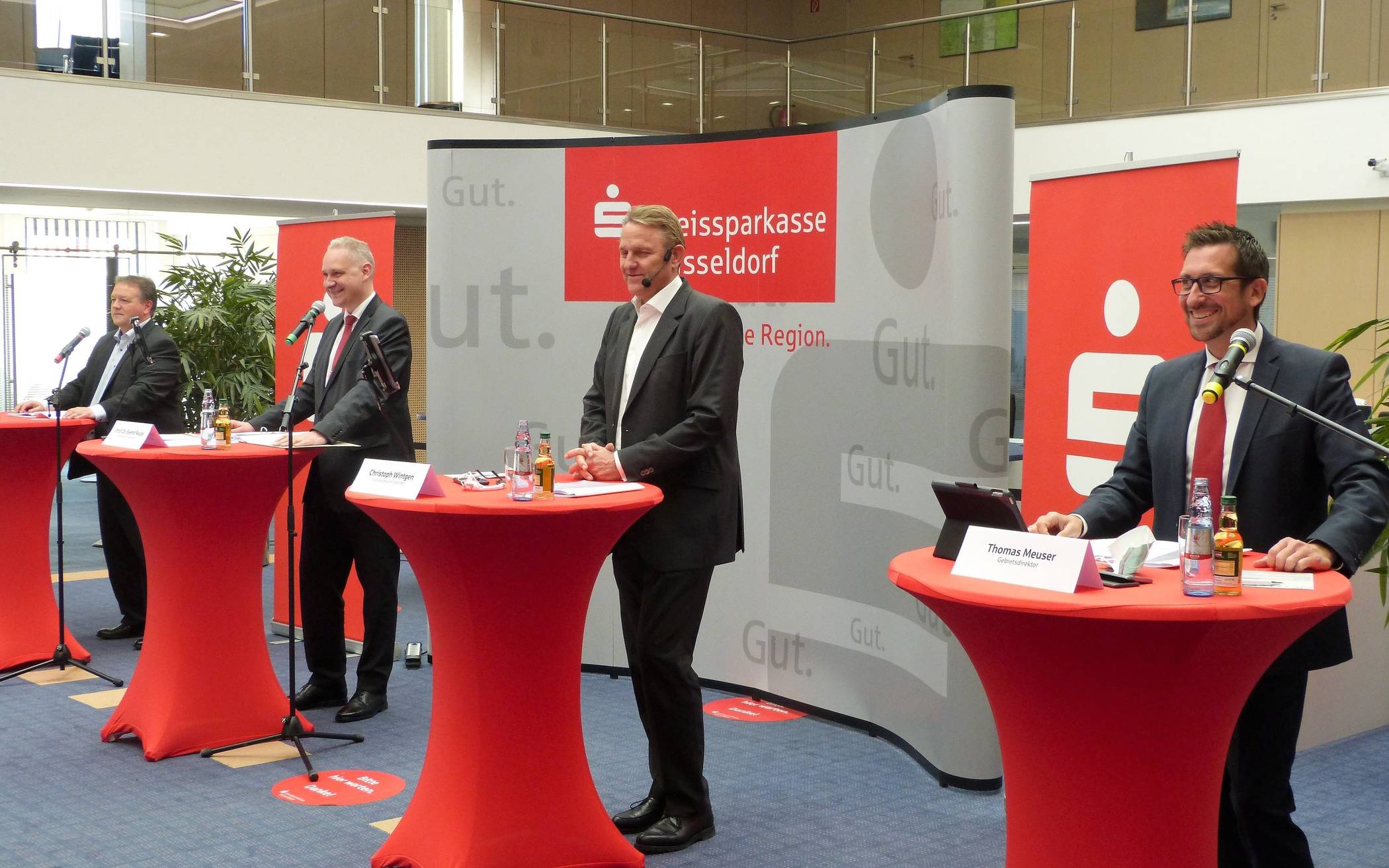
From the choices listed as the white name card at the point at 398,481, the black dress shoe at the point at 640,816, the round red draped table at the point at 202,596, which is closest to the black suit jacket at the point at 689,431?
the white name card at the point at 398,481

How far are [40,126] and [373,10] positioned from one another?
2999 mm

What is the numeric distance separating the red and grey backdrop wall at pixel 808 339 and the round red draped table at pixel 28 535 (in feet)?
Result: 5.27

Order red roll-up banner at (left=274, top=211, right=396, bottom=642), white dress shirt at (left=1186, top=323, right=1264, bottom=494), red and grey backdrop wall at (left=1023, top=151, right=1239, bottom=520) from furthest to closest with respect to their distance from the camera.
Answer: red roll-up banner at (left=274, top=211, right=396, bottom=642) → red and grey backdrop wall at (left=1023, top=151, right=1239, bottom=520) → white dress shirt at (left=1186, top=323, right=1264, bottom=494)

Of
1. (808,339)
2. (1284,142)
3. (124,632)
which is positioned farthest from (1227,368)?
(1284,142)

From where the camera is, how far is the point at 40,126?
8.97m

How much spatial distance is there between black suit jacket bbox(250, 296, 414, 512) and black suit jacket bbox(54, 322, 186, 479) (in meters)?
1.56

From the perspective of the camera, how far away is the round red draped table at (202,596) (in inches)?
161

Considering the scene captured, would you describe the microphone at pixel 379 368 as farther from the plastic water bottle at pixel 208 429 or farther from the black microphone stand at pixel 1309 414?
the black microphone stand at pixel 1309 414

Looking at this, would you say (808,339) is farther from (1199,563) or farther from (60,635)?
(60,635)

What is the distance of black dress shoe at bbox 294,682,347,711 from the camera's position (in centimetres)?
485

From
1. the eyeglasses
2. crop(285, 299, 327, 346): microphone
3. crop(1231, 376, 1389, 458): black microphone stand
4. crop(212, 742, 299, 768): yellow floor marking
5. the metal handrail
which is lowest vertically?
crop(212, 742, 299, 768): yellow floor marking

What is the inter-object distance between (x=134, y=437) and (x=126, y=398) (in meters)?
1.93

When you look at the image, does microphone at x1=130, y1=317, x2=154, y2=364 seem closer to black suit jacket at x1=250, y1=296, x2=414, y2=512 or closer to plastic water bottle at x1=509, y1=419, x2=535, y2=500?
black suit jacket at x1=250, y1=296, x2=414, y2=512

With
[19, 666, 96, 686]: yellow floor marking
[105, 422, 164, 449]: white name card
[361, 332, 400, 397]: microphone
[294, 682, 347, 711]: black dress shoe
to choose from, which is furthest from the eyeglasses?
[19, 666, 96, 686]: yellow floor marking
